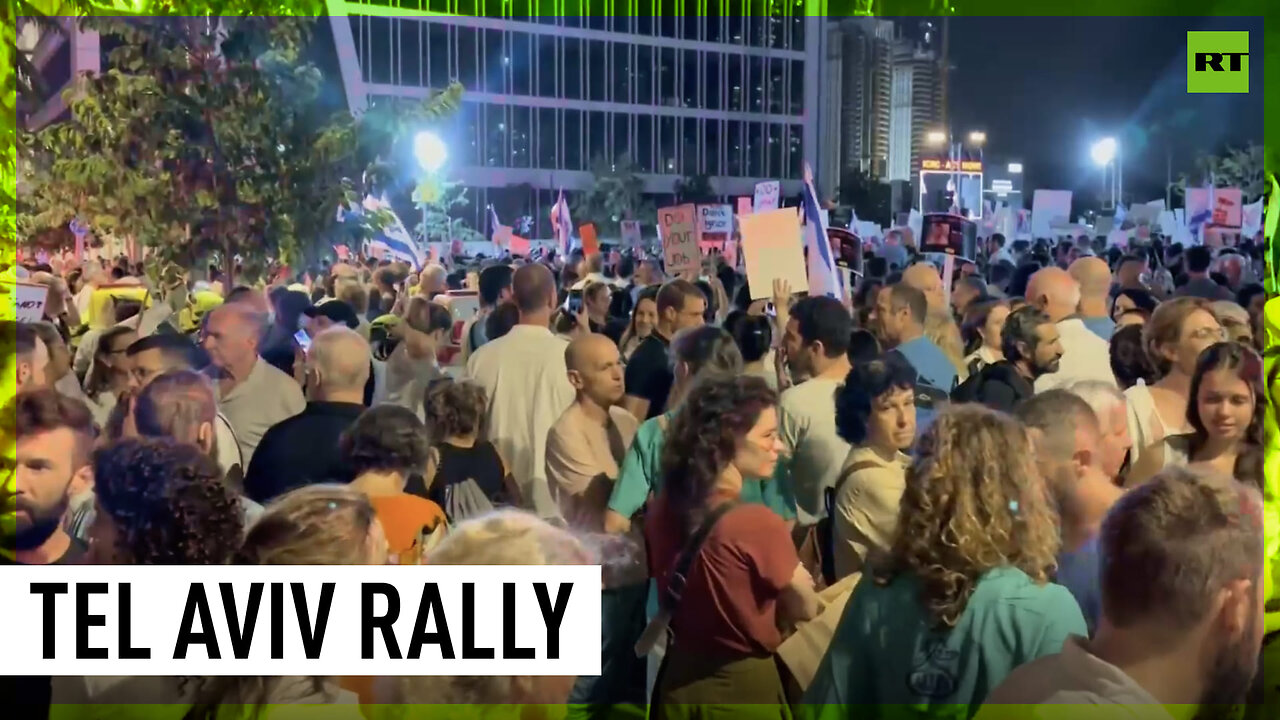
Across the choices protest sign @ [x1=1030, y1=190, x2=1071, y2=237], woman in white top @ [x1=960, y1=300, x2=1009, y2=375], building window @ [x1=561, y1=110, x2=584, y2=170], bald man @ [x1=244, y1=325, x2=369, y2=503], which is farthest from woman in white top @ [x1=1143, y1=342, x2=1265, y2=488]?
protest sign @ [x1=1030, y1=190, x2=1071, y2=237]

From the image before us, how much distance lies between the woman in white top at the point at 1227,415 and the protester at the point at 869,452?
802mm

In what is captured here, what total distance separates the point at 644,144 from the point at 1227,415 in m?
4.11

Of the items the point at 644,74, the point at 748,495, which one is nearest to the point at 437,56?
the point at 644,74

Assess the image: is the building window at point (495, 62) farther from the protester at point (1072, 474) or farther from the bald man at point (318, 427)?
the protester at point (1072, 474)

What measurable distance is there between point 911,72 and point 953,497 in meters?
3.37

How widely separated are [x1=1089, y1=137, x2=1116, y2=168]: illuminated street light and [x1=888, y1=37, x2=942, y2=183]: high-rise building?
2.67 feet

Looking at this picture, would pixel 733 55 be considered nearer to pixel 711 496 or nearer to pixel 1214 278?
pixel 711 496

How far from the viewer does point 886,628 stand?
3.32 meters

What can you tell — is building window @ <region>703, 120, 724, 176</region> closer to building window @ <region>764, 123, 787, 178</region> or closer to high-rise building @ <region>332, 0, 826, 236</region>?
high-rise building @ <region>332, 0, 826, 236</region>

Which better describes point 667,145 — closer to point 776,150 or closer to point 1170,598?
point 776,150

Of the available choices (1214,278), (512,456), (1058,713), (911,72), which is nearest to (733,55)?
(911,72)

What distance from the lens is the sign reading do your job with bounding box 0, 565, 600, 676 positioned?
373 centimetres

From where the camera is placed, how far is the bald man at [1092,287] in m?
6.09

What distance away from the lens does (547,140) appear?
287 inches
